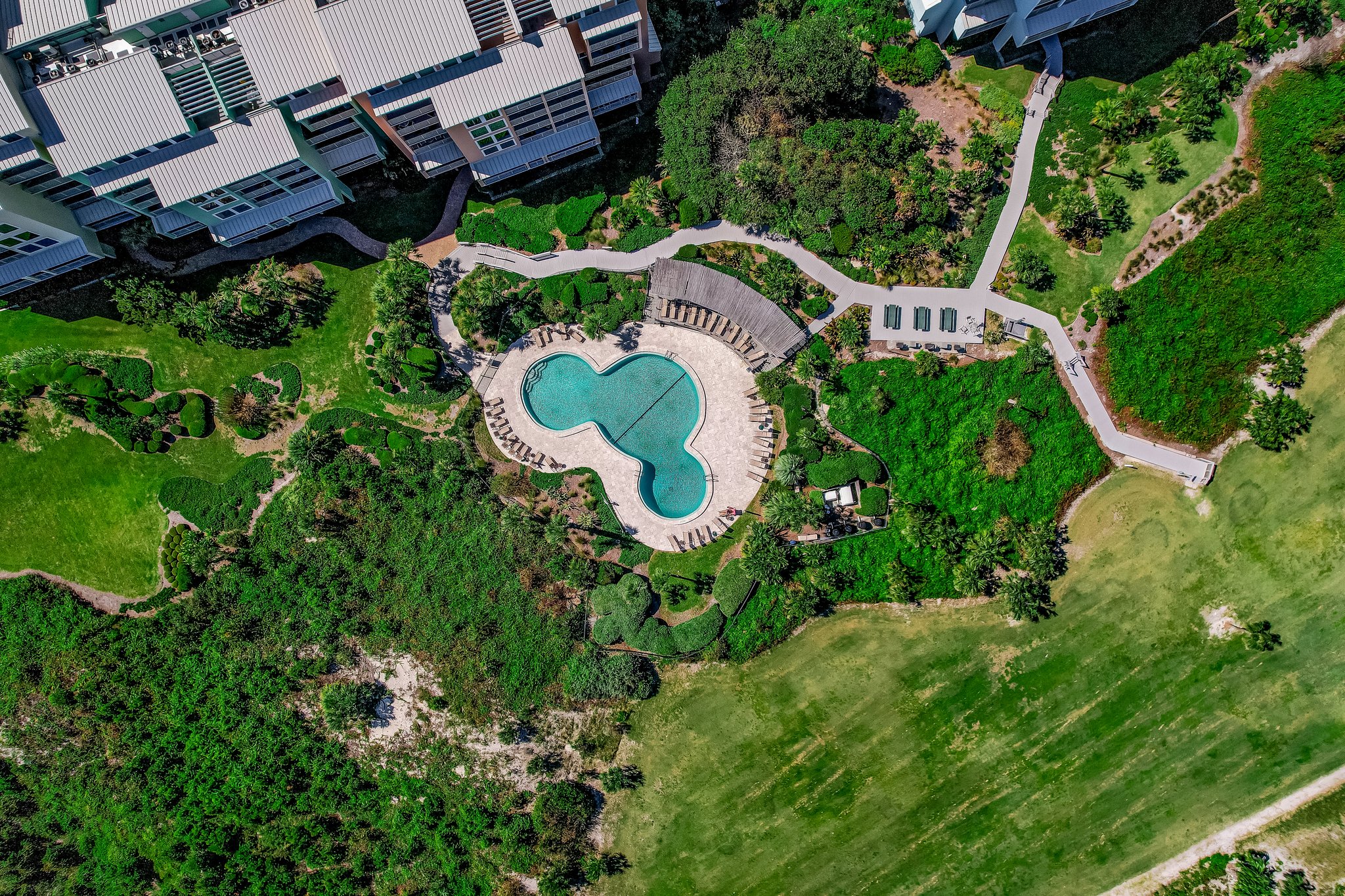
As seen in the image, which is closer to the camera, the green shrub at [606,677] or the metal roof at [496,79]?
the metal roof at [496,79]

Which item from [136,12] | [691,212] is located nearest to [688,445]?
[691,212]

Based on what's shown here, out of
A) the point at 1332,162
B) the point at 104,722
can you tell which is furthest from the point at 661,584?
the point at 1332,162

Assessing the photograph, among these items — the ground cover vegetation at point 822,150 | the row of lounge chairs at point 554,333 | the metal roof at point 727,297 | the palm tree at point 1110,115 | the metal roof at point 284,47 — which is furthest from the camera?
the row of lounge chairs at point 554,333

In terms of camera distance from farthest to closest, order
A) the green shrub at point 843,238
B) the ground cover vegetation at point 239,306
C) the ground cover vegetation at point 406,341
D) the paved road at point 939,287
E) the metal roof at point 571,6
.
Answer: the paved road at point 939,287, the green shrub at point 843,238, the ground cover vegetation at point 239,306, the ground cover vegetation at point 406,341, the metal roof at point 571,6

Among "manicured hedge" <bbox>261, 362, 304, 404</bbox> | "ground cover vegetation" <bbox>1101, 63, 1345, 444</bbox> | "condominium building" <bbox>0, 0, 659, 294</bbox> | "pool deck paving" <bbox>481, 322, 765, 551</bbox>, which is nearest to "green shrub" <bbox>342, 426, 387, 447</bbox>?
"manicured hedge" <bbox>261, 362, 304, 404</bbox>

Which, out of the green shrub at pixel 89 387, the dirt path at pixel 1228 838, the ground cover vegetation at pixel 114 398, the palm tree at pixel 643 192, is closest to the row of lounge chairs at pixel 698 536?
the palm tree at pixel 643 192

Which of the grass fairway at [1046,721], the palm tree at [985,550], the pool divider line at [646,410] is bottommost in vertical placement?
the grass fairway at [1046,721]

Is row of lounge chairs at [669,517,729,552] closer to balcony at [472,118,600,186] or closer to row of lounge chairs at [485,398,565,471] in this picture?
row of lounge chairs at [485,398,565,471]

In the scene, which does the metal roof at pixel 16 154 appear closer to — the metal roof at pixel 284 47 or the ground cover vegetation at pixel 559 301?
the metal roof at pixel 284 47
